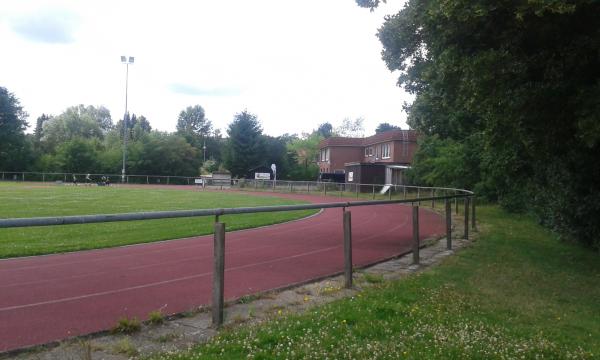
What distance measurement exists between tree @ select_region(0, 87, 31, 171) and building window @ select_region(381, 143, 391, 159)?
44405 mm

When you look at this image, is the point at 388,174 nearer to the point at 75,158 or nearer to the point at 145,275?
the point at 75,158

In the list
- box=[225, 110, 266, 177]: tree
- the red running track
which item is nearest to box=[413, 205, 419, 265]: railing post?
the red running track

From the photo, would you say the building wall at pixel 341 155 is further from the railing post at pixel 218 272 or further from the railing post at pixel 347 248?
the railing post at pixel 218 272

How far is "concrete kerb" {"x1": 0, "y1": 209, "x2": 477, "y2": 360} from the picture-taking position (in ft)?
15.4

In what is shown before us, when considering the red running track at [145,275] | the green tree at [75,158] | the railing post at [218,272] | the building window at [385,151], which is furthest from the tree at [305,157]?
the railing post at [218,272]

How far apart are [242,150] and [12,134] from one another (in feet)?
97.0

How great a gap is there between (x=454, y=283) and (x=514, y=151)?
6.24 metres

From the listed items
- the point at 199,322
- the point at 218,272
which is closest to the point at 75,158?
the point at 199,322

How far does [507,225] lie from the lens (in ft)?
63.2

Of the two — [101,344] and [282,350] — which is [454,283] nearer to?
[282,350]

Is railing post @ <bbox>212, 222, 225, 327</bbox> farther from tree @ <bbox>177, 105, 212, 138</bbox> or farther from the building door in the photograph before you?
tree @ <bbox>177, 105, 212, 138</bbox>

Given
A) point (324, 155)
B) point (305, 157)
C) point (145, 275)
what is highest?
point (305, 157)

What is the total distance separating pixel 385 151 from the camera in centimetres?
6072

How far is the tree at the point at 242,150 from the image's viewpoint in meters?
70.6
